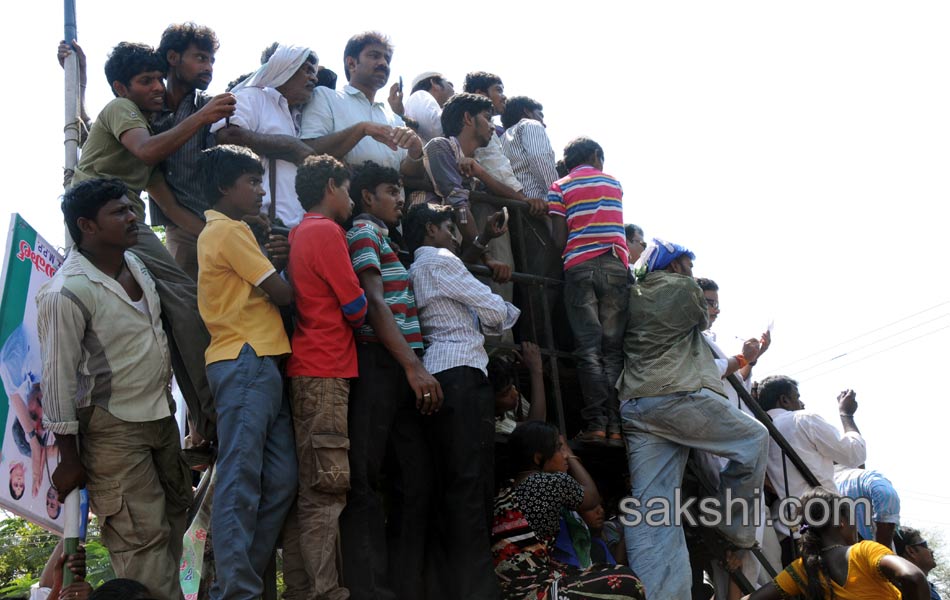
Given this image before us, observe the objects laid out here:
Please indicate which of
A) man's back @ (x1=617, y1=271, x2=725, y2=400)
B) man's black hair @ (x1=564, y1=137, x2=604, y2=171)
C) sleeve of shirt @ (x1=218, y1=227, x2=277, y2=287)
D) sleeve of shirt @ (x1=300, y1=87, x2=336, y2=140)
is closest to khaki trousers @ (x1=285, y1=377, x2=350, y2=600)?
sleeve of shirt @ (x1=218, y1=227, x2=277, y2=287)

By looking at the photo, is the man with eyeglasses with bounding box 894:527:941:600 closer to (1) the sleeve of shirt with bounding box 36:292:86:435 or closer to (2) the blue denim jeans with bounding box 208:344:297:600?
(2) the blue denim jeans with bounding box 208:344:297:600

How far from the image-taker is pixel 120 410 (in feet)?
15.8

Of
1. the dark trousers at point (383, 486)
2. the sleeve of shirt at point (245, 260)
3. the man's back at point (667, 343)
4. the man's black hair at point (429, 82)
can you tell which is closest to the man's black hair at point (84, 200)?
the sleeve of shirt at point (245, 260)

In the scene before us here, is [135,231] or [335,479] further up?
[135,231]

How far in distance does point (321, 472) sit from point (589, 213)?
9.76 ft

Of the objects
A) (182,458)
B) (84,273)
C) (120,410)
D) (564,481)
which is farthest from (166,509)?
(564,481)

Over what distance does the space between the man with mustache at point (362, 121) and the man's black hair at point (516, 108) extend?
1.15 metres

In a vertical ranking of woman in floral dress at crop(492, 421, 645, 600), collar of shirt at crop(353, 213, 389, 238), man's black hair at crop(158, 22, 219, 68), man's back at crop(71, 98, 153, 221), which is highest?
man's black hair at crop(158, 22, 219, 68)

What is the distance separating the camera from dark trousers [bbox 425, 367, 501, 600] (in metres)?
5.26

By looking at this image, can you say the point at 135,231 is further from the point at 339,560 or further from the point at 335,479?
the point at 339,560

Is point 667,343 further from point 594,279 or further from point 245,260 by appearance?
point 245,260

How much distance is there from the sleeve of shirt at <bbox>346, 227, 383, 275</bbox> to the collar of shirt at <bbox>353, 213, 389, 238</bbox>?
66 mm

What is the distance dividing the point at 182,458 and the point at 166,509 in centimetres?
25

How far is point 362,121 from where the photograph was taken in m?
6.50
